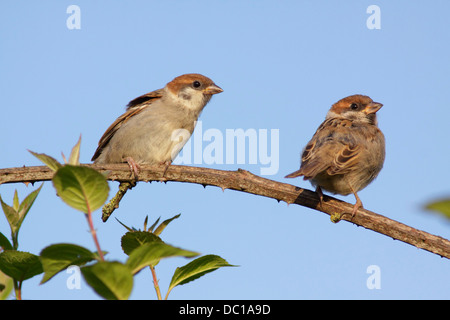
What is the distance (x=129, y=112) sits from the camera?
712cm

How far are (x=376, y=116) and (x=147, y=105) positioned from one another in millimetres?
2959

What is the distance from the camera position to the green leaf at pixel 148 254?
53.2 inches

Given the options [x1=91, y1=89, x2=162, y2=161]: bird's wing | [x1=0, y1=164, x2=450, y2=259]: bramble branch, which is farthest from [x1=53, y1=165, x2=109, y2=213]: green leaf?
[x1=91, y1=89, x2=162, y2=161]: bird's wing

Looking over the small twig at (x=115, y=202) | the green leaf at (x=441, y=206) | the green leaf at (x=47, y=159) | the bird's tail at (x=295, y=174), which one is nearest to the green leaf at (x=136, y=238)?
the green leaf at (x=47, y=159)

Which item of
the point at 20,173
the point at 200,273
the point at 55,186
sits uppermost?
the point at 20,173

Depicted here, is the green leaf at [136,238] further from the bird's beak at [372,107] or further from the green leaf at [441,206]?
the bird's beak at [372,107]

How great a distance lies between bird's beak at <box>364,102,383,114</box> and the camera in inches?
267

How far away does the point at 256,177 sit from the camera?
154 inches

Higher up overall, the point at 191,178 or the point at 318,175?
the point at 318,175

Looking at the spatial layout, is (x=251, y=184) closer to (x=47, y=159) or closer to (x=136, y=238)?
(x=136, y=238)

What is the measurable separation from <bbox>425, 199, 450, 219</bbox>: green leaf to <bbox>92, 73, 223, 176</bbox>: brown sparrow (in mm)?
5460

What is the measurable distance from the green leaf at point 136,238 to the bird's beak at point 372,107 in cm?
538
